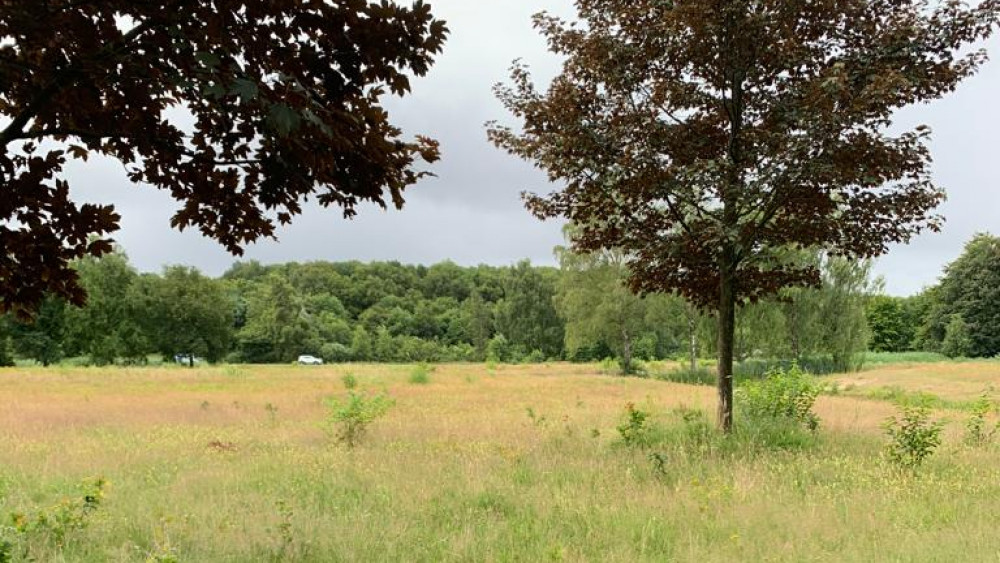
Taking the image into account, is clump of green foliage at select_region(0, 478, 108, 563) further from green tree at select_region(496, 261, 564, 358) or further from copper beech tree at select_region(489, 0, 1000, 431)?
green tree at select_region(496, 261, 564, 358)

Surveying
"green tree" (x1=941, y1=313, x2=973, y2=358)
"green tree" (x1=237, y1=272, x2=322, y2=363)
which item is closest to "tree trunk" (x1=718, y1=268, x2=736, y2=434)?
"green tree" (x1=941, y1=313, x2=973, y2=358)

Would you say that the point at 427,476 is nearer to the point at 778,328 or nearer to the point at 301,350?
the point at 778,328

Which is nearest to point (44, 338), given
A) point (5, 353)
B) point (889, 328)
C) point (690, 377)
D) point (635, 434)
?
point (5, 353)

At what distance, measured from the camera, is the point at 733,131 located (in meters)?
9.54

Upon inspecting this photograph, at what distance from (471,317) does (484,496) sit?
308 ft

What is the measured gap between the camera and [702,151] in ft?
32.0

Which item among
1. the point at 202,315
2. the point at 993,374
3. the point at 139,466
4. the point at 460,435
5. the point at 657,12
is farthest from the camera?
the point at 202,315

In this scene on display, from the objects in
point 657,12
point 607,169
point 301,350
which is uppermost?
point 657,12

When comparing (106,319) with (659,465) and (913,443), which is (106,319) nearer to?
(659,465)

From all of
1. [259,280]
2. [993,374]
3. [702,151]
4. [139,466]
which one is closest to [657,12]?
[702,151]

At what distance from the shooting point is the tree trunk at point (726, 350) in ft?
32.2

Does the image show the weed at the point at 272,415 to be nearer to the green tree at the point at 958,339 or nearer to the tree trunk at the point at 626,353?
the tree trunk at the point at 626,353

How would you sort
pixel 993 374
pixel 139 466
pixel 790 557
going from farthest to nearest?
pixel 993 374 < pixel 139 466 < pixel 790 557

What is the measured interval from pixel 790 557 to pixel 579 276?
40.3 m
